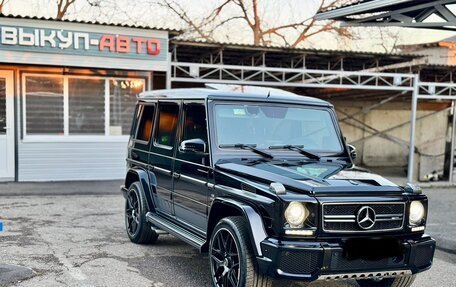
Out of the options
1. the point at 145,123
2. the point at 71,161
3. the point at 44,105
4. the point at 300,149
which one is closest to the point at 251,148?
the point at 300,149

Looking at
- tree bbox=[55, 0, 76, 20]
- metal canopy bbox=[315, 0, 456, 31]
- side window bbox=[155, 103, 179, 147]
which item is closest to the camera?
side window bbox=[155, 103, 179, 147]

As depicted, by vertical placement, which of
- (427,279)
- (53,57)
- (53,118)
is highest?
(53,57)

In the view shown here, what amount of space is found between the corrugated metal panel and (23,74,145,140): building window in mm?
312

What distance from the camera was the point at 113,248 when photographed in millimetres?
6543

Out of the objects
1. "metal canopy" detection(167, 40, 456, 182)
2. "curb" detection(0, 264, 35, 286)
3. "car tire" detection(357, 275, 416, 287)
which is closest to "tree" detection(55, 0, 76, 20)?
"metal canopy" detection(167, 40, 456, 182)

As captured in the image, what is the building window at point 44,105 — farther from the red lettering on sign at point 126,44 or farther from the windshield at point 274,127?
the windshield at point 274,127

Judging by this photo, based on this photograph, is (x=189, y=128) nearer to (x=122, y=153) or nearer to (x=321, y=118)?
(x=321, y=118)

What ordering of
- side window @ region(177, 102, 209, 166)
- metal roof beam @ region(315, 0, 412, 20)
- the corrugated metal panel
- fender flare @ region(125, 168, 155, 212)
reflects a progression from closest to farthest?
side window @ region(177, 102, 209, 166) → fender flare @ region(125, 168, 155, 212) → metal roof beam @ region(315, 0, 412, 20) → the corrugated metal panel

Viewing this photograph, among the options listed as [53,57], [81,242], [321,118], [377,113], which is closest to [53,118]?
[53,57]

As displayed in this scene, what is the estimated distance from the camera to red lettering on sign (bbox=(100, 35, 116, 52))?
1145cm

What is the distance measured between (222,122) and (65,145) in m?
7.82

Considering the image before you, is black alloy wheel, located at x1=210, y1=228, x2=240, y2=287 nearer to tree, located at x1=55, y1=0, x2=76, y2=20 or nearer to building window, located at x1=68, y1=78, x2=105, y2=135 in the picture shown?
building window, located at x1=68, y1=78, x2=105, y2=135

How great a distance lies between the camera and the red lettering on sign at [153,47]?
11867mm

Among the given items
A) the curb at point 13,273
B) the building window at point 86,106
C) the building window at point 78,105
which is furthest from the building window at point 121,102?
the curb at point 13,273
